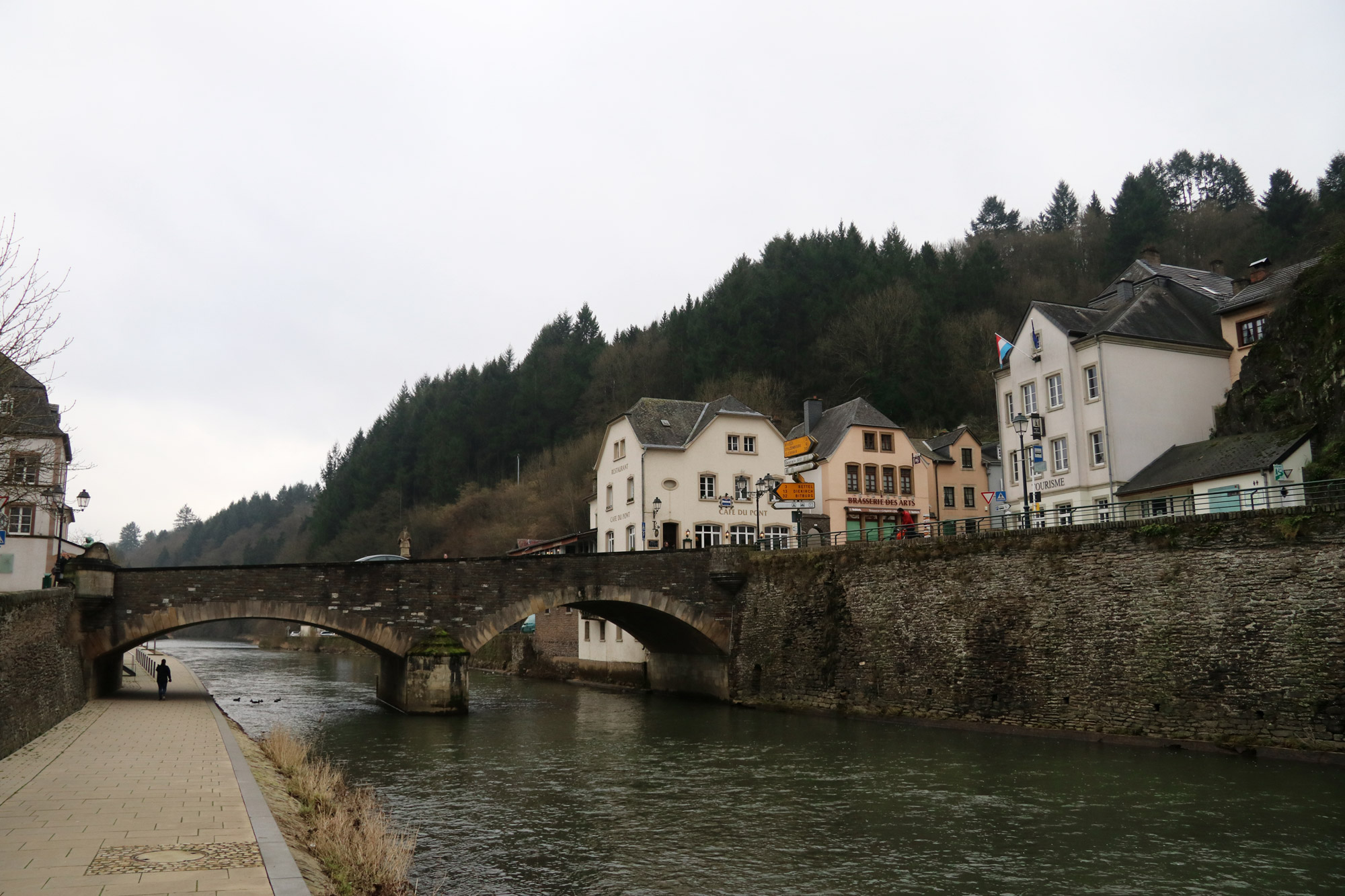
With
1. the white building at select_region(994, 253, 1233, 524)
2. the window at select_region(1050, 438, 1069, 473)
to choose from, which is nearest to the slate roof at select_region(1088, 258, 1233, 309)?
the white building at select_region(994, 253, 1233, 524)

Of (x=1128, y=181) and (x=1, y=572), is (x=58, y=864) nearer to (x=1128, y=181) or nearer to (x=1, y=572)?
(x=1, y=572)

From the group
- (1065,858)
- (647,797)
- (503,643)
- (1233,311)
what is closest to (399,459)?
(503,643)

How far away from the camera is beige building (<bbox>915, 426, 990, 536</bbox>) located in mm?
53562

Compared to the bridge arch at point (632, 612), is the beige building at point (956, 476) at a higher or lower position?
higher

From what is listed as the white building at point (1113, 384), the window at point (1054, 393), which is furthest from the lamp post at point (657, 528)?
the window at point (1054, 393)

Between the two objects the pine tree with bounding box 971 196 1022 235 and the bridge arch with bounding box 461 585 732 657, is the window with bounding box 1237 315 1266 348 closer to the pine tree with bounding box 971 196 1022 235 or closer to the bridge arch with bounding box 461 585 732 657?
the bridge arch with bounding box 461 585 732 657

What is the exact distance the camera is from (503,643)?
199 feet

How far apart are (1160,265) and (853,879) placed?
38.7 m

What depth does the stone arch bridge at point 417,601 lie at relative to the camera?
103 feet

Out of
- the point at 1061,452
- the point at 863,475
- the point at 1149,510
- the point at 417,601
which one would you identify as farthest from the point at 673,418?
the point at 1149,510

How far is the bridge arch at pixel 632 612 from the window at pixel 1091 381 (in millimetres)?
15665

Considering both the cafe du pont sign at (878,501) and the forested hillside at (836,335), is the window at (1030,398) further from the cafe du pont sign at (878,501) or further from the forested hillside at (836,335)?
the forested hillside at (836,335)

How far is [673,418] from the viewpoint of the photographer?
47406 mm

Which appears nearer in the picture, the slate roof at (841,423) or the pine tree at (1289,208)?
the slate roof at (841,423)
